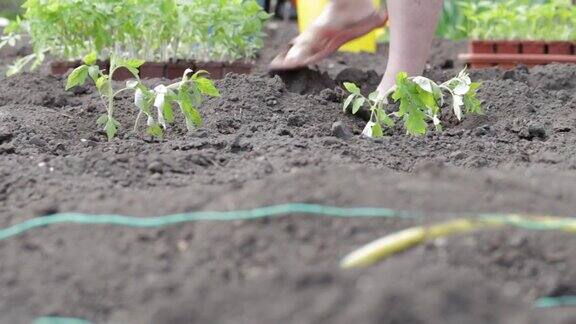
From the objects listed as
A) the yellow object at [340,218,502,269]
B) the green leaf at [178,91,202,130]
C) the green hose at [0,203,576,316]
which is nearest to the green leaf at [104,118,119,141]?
the green leaf at [178,91,202,130]

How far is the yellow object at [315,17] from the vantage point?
6.66 m

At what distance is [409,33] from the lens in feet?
11.8

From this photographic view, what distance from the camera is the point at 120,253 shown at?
1.80 meters

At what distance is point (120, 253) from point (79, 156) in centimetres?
98

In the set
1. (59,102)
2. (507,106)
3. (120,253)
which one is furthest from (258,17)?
(120,253)

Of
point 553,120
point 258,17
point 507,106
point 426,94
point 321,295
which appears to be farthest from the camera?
point 258,17

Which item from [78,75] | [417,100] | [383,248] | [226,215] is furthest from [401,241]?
[78,75]

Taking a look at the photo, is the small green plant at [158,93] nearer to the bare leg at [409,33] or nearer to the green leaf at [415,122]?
the green leaf at [415,122]

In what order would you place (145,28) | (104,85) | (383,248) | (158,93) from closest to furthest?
(383,248) < (158,93) < (104,85) < (145,28)

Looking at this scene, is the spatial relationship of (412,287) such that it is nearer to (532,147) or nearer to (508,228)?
(508,228)

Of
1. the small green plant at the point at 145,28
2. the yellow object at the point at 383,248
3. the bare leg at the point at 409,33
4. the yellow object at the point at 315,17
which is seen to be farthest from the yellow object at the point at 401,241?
the yellow object at the point at 315,17

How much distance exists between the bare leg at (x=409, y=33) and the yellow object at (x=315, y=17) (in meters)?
2.74

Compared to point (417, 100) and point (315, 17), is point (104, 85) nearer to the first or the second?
point (417, 100)

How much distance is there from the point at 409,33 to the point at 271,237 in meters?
2.01
